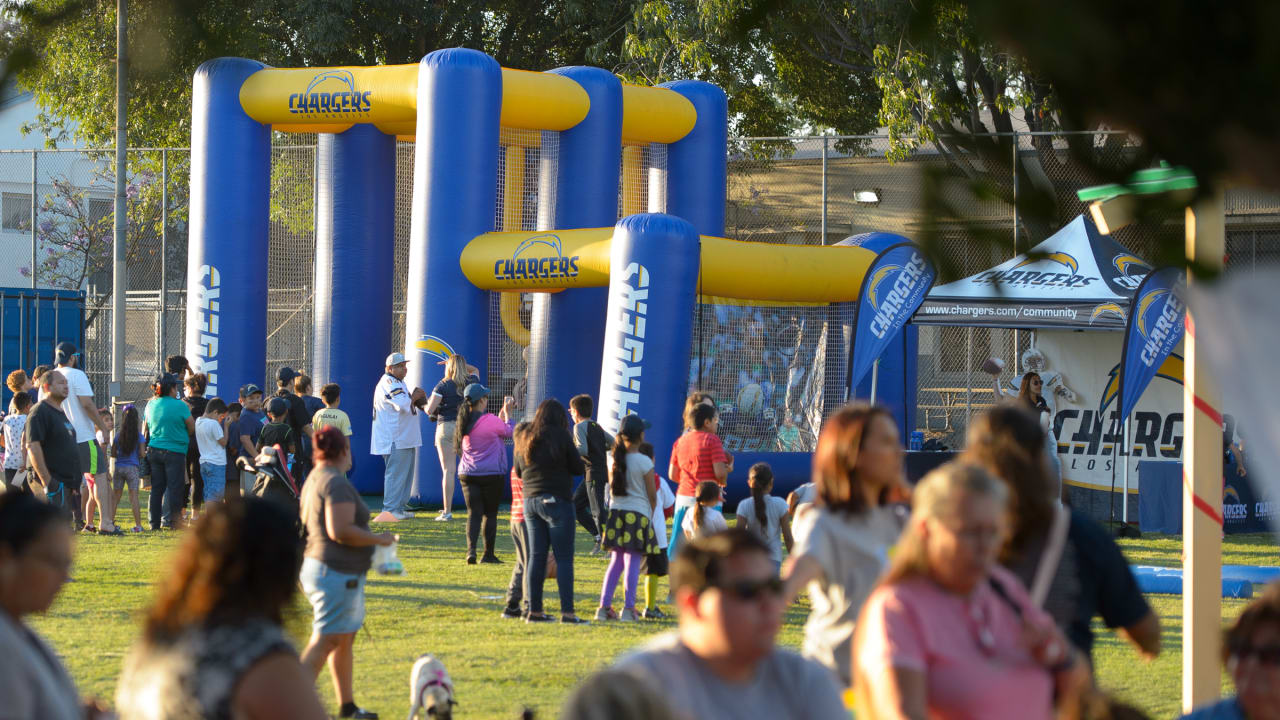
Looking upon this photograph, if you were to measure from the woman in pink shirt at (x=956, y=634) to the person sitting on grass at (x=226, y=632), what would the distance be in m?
1.10

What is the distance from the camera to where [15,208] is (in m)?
29.6

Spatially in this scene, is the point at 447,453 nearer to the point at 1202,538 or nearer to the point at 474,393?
the point at 474,393

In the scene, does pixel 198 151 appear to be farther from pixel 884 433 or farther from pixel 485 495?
pixel 884 433

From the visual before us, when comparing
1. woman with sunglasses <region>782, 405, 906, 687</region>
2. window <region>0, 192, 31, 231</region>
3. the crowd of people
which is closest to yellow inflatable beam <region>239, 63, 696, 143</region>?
the crowd of people

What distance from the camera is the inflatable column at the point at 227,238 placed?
15.2m

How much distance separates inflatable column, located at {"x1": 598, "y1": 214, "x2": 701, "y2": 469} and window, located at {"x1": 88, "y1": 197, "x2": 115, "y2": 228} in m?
17.1

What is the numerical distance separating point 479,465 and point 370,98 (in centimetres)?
599

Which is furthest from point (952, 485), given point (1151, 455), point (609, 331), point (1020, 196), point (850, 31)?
point (850, 31)

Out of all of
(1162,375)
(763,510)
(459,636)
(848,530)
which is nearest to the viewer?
(848,530)

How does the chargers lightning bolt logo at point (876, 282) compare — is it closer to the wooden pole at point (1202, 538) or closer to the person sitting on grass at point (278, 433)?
the person sitting on grass at point (278, 433)

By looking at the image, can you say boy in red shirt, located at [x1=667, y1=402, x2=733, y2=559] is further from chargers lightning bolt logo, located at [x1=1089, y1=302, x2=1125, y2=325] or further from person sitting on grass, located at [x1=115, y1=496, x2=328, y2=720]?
person sitting on grass, located at [x1=115, y1=496, x2=328, y2=720]

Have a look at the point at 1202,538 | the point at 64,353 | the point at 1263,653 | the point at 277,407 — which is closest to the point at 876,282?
the point at 277,407

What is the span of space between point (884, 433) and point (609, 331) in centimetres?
974

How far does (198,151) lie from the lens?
15531mm
